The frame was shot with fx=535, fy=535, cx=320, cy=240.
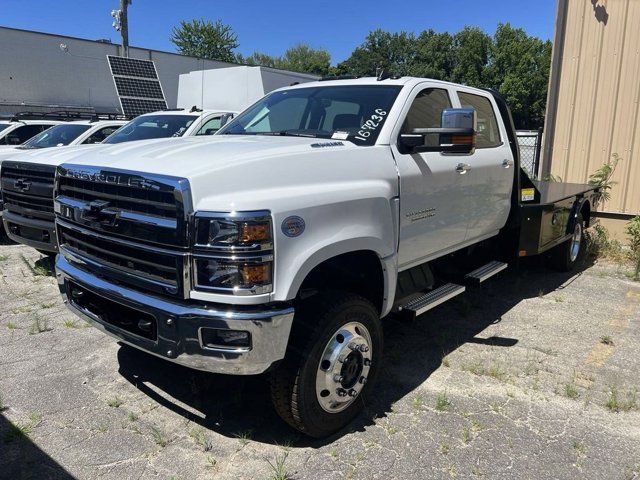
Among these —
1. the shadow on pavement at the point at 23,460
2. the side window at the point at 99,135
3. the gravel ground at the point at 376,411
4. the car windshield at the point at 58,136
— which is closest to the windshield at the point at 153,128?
the side window at the point at 99,135

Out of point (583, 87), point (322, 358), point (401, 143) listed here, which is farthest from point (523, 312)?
point (583, 87)

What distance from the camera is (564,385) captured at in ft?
12.9

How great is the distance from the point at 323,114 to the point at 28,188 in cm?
382

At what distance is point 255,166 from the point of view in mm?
2869

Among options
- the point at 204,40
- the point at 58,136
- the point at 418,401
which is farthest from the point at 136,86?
the point at 204,40

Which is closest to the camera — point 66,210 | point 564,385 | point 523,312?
point 66,210

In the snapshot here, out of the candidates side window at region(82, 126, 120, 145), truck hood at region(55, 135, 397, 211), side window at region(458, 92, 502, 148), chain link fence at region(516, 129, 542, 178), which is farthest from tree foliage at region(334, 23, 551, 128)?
truck hood at region(55, 135, 397, 211)

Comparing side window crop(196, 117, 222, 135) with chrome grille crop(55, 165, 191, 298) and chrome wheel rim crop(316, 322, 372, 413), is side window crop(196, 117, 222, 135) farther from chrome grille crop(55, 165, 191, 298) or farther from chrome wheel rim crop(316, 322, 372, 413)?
chrome wheel rim crop(316, 322, 372, 413)

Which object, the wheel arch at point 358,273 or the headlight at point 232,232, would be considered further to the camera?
the wheel arch at point 358,273

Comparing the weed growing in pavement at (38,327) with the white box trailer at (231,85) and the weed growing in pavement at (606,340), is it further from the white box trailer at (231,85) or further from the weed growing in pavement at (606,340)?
the white box trailer at (231,85)

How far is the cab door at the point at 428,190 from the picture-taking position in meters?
3.68

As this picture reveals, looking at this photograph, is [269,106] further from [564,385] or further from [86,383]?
[564,385]

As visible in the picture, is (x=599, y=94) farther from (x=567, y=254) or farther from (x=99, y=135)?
(x=99, y=135)

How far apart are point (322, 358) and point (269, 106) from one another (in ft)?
8.10
